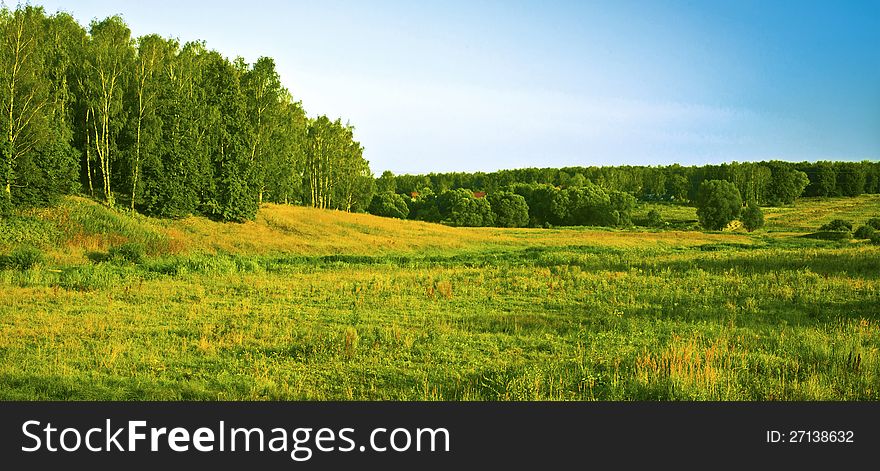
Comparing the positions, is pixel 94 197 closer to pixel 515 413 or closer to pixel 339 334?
pixel 339 334

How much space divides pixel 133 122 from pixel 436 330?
3987 centimetres

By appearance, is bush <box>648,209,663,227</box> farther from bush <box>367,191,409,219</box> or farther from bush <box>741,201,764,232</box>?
bush <box>367,191,409,219</box>

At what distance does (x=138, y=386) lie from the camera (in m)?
9.33

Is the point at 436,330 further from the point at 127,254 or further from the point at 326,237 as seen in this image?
the point at 326,237

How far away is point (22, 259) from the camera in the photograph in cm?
2786

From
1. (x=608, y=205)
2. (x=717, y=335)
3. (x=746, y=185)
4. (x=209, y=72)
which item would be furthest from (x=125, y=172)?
(x=746, y=185)

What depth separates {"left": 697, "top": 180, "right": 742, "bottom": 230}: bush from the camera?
9981 centimetres

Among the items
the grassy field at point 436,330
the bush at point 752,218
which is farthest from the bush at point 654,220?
the grassy field at point 436,330

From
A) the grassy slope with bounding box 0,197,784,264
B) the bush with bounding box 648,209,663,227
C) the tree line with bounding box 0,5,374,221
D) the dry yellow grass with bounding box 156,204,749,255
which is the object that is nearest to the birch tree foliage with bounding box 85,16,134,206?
the tree line with bounding box 0,5,374,221

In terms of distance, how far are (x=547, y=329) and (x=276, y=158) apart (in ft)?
165

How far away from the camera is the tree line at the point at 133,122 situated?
35594mm

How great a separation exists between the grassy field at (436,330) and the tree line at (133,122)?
711 cm

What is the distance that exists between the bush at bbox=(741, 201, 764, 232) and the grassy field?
66870 millimetres

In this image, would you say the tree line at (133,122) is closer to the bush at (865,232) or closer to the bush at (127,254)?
the bush at (127,254)
